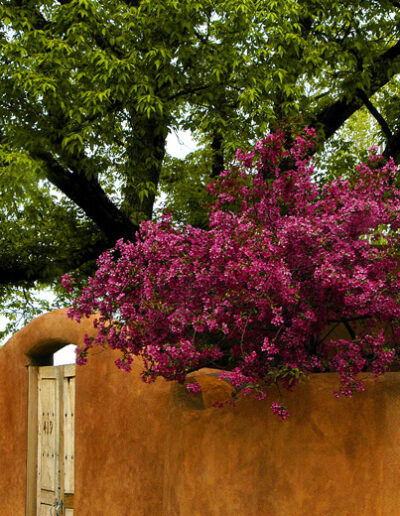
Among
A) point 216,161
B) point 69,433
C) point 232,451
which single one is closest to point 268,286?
point 232,451

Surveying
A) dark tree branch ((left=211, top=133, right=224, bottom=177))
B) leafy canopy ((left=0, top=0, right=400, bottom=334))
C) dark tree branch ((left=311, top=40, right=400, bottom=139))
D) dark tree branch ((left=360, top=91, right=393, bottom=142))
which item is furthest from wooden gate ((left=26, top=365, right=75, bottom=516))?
dark tree branch ((left=360, top=91, right=393, bottom=142))

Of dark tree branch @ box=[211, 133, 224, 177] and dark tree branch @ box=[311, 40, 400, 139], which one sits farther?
dark tree branch @ box=[211, 133, 224, 177]

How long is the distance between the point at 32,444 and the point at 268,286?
5.80 m

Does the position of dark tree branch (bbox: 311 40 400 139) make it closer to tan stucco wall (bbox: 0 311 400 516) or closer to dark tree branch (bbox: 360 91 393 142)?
dark tree branch (bbox: 360 91 393 142)

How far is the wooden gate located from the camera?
9812mm

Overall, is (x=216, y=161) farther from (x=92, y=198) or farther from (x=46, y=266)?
(x=46, y=266)

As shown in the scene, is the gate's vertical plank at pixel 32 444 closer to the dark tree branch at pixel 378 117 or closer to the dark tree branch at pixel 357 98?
the dark tree branch at pixel 357 98

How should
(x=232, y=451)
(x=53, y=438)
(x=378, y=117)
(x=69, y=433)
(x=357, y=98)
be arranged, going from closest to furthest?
(x=232, y=451)
(x=69, y=433)
(x=53, y=438)
(x=357, y=98)
(x=378, y=117)

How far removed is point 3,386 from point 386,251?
6.61 meters

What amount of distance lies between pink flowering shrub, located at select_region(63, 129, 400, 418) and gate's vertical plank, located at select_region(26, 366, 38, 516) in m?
3.71

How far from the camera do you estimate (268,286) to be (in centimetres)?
616

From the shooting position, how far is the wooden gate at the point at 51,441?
32.2 feet

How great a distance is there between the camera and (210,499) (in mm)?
6809

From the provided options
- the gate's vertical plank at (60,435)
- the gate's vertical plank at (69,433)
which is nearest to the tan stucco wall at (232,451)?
the gate's vertical plank at (69,433)
